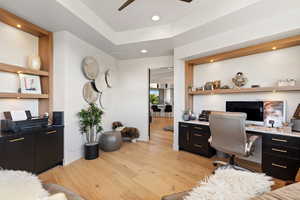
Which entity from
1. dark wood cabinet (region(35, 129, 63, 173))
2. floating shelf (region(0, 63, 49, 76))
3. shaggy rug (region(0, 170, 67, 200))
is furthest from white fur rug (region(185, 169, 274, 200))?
floating shelf (region(0, 63, 49, 76))

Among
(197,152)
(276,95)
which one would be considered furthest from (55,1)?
(276,95)

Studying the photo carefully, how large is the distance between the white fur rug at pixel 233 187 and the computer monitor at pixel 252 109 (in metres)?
2.51

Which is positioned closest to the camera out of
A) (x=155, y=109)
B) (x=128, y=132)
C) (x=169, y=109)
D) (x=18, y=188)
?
(x=18, y=188)

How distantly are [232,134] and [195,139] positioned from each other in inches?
46.9

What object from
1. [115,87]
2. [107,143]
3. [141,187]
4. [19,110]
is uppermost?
[115,87]

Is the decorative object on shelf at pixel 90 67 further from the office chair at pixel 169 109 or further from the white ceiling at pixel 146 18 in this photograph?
the office chair at pixel 169 109

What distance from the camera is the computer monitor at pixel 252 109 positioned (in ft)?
9.44

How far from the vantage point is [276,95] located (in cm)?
280

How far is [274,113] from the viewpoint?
108 inches

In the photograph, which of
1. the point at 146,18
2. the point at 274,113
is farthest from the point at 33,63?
the point at 274,113

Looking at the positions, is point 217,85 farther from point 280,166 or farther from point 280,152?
point 280,166

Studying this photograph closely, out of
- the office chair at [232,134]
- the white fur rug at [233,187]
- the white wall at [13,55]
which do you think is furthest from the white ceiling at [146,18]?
the white fur rug at [233,187]

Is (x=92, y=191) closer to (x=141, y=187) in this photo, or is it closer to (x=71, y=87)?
(x=141, y=187)

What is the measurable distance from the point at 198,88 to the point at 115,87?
251cm
